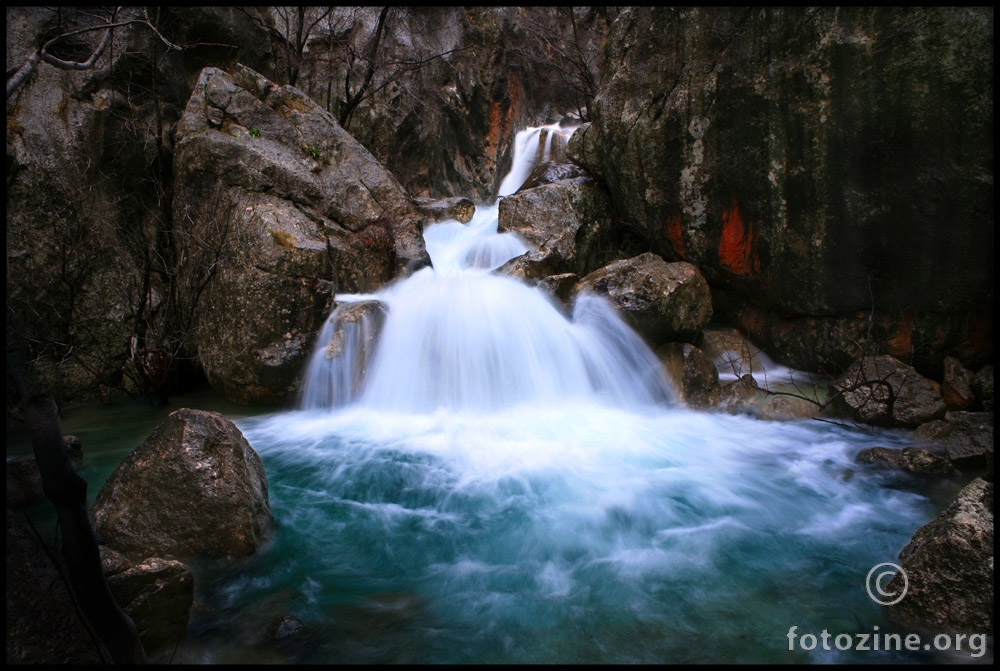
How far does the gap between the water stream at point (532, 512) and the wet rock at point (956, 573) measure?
0.23 m

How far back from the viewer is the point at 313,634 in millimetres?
3111

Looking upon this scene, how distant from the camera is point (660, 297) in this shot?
24.8ft

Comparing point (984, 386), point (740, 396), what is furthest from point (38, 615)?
point (984, 386)

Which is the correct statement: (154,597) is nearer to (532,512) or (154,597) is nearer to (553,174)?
(532,512)

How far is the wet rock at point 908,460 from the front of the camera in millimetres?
4930

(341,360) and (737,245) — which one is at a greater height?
(737,245)

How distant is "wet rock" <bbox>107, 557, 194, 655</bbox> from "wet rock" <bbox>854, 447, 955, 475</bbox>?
5867mm

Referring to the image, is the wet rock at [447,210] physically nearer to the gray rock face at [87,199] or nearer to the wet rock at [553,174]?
the wet rock at [553,174]

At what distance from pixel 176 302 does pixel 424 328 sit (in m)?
3.54

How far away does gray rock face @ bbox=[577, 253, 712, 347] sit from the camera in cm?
761

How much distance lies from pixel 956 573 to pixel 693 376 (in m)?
4.40

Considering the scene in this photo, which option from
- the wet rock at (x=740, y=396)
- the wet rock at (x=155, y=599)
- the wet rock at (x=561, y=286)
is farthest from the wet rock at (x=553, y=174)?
the wet rock at (x=155, y=599)

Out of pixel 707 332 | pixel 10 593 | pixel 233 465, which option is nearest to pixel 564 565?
pixel 233 465

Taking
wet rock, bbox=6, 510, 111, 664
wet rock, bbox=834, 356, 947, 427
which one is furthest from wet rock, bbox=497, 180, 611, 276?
wet rock, bbox=6, 510, 111, 664
